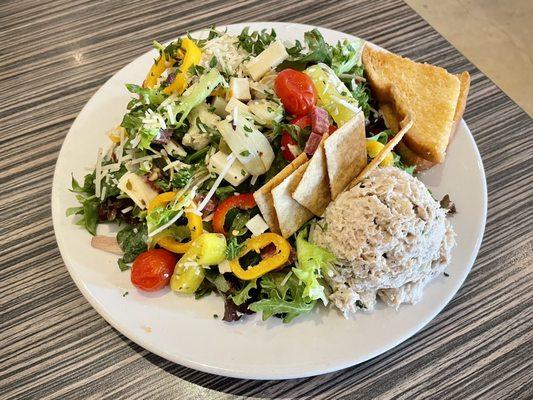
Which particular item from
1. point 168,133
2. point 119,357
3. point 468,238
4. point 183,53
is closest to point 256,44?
point 183,53

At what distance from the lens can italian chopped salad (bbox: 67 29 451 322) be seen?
1649mm

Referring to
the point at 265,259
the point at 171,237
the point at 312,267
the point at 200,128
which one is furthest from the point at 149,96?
the point at 312,267

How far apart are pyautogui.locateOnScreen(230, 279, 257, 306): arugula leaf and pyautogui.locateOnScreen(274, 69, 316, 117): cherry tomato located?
2.13ft

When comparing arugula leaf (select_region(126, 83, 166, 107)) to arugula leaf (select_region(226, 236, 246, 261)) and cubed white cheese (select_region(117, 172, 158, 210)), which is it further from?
arugula leaf (select_region(226, 236, 246, 261))

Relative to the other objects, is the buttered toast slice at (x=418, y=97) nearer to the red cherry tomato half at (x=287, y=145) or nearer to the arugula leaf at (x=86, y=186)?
the red cherry tomato half at (x=287, y=145)

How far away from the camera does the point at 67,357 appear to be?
1.70m

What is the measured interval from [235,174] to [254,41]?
2.38 ft

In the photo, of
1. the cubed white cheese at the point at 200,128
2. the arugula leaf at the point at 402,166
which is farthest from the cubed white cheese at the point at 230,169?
the arugula leaf at the point at 402,166

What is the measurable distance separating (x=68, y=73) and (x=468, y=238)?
207 cm

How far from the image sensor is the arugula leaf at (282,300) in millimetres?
1563

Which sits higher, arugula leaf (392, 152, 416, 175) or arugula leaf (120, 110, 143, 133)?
arugula leaf (120, 110, 143, 133)

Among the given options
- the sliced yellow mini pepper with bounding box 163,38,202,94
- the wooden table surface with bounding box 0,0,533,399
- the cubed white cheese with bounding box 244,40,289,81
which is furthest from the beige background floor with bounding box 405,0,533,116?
the sliced yellow mini pepper with bounding box 163,38,202,94

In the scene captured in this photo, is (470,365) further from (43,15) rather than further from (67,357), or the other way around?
(43,15)

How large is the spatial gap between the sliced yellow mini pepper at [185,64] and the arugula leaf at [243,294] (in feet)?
2.57
